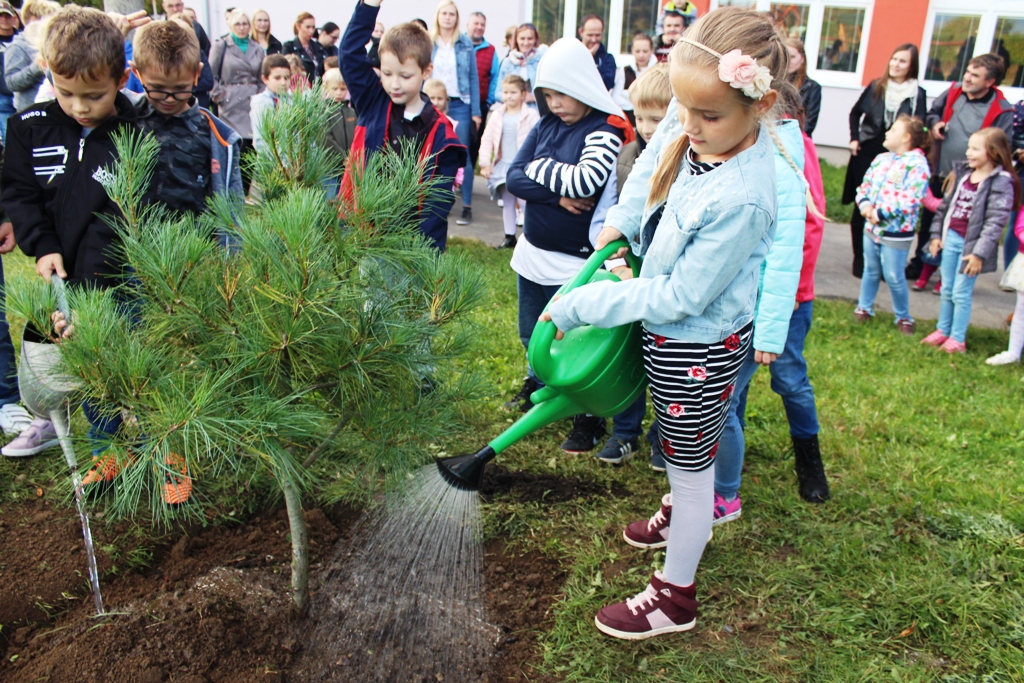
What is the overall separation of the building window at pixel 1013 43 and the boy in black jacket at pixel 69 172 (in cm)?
1242

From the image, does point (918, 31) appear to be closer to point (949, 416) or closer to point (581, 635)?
point (949, 416)

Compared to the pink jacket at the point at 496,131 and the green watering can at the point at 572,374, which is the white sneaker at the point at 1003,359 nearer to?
the green watering can at the point at 572,374

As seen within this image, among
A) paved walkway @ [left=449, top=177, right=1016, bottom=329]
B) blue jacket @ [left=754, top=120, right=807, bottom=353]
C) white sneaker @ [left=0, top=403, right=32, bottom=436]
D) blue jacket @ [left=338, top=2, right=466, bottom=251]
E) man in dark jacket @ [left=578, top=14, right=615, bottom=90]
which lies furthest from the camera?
man in dark jacket @ [left=578, top=14, right=615, bottom=90]

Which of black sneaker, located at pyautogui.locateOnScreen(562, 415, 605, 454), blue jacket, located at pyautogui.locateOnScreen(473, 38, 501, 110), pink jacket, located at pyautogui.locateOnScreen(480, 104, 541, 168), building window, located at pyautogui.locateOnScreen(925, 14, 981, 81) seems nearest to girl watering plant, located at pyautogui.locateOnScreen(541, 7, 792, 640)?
black sneaker, located at pyautogui.locateOnScreen(562, 415, 605, 454)

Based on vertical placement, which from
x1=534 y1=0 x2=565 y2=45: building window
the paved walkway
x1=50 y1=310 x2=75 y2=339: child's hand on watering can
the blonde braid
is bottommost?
the paved walkway

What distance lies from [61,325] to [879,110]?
665 cm

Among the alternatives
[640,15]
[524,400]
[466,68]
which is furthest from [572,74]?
[640,15]

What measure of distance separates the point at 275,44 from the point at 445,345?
27.4 feet

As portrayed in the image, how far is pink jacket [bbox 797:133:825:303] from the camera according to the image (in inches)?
102

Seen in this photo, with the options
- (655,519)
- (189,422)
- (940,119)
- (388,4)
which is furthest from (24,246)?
(388,4)

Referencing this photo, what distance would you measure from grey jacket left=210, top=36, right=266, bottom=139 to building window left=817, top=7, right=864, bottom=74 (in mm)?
8748

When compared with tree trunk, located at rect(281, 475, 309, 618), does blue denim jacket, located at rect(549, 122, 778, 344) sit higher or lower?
higher

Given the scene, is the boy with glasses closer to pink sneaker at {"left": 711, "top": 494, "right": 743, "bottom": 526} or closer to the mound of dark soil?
the mound of dark soil

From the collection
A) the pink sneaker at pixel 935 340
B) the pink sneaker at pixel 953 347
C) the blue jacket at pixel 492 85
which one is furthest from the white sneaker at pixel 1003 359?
the blue jacket at pixel 492 85
